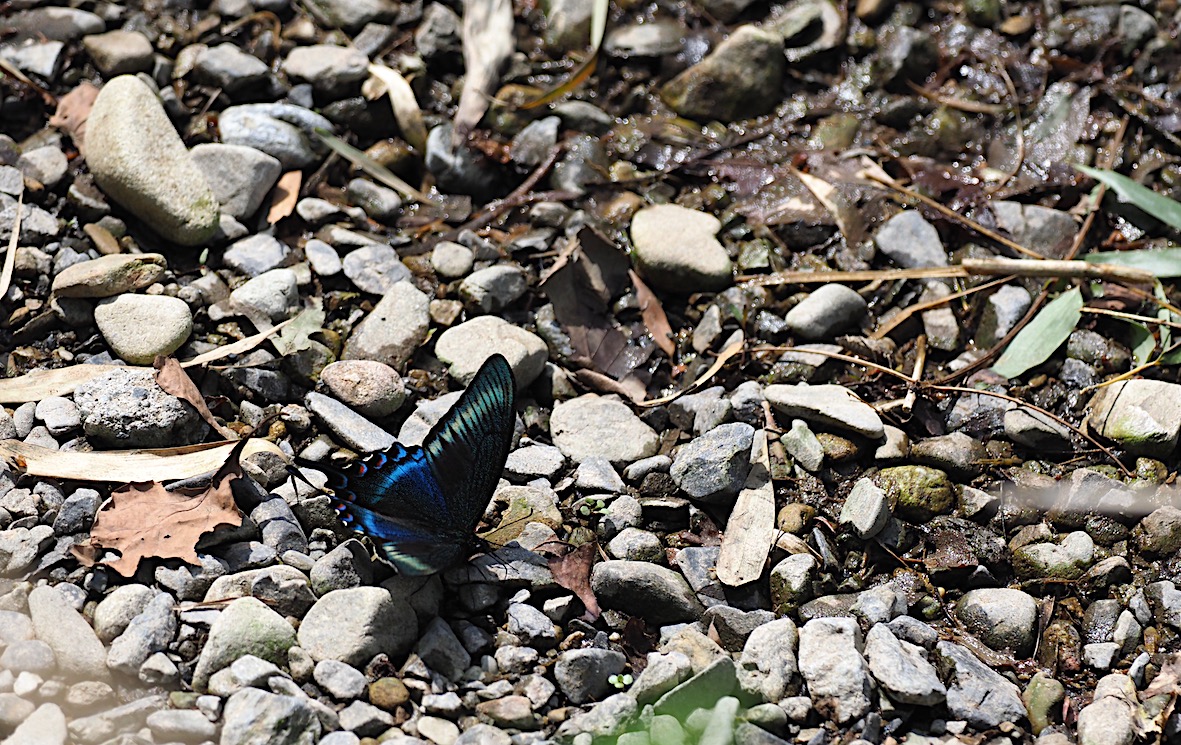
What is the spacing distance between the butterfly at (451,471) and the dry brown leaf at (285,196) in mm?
1645

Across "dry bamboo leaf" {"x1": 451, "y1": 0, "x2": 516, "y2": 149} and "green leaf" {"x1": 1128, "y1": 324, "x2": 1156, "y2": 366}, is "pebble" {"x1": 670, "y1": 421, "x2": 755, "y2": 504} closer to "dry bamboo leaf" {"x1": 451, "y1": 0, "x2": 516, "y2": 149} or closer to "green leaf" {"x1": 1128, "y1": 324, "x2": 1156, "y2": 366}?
"green leaf" {"x1": 1128, "y1": 324, "x2": 1156, "y2": 366}

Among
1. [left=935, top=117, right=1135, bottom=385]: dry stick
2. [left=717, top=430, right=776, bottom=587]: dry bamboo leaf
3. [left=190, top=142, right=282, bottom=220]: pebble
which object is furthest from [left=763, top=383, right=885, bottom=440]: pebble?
[left=190, top=142, right=282, bottom=220]: pebble

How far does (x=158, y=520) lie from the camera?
127 inches

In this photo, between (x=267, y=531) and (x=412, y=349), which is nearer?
(x=267, y=531)

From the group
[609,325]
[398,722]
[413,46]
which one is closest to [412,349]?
[609,325]

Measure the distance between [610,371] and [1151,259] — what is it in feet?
7.59

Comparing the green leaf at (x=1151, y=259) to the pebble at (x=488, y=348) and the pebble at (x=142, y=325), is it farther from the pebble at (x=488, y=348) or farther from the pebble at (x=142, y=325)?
the pebble at (x=142, y=325)

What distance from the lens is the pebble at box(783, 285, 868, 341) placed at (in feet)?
13.7

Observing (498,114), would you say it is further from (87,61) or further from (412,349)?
(87,61)

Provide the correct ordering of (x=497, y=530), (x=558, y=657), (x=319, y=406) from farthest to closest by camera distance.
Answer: (x=319, y=406), (x=497, y=530), (x=558, y=657)

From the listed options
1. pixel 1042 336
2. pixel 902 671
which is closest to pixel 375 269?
pixel 902 671

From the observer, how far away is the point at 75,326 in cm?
385

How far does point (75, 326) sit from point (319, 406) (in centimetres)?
102

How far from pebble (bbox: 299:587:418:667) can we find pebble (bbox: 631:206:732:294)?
6.25 feet
